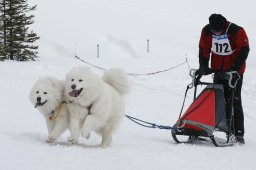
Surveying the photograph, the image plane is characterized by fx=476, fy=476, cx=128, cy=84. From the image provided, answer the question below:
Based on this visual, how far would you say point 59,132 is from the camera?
518 centimetres

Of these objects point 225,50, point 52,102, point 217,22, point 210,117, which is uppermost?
point 217,22

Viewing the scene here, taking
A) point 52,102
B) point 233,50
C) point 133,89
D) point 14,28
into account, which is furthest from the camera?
point 14,28

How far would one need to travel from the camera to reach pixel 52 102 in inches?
202

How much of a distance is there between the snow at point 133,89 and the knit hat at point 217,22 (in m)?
1.43

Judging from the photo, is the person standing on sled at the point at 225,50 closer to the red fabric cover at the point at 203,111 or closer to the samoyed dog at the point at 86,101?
the red fabric cover at the point at 203,111

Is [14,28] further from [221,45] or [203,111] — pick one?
Result: [203,111]

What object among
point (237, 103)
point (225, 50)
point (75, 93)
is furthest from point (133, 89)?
point (75, 93)

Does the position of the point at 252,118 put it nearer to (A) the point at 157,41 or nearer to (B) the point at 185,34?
(A) the point at 157,41

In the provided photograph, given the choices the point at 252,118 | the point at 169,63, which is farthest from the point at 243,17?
the point at 252,118

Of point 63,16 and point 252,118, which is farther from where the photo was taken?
point 63,16

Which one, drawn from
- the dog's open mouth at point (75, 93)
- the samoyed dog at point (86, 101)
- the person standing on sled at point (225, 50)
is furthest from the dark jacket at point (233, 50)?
the dog's open mouth at point (75, 93)

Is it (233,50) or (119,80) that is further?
(233,50)

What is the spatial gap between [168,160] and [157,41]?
2356cm

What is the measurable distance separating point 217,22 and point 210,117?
1.14m
